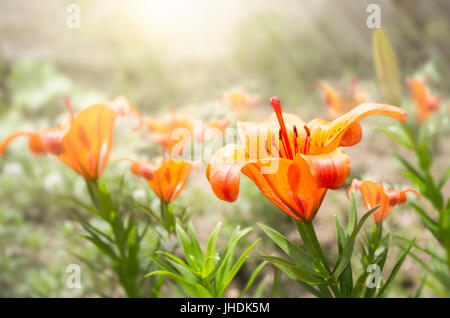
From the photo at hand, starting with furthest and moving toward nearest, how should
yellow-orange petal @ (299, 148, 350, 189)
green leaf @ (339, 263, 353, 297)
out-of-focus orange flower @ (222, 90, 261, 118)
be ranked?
1. out-of-focus orange flower @ (222, 90, 261, 118)
2. green leaf @ (339, 263, 353, 297)
3. yellow-orange petal @ (299, 148, 350, 189)

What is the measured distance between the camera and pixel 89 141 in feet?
1.72

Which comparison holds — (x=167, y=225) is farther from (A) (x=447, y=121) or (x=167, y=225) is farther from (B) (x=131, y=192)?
(A) (x=447, y=121)

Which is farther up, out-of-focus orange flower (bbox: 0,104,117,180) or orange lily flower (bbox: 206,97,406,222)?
out-of-focus orange flower (bbox: 0,104,117,180)

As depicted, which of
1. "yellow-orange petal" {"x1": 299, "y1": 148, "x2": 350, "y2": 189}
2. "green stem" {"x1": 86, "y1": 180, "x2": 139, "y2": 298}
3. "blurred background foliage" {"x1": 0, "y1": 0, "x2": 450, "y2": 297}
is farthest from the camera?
"blurred background foliage" {"x1": 0, "y1": 0, "x2": 450, "y2": 297}

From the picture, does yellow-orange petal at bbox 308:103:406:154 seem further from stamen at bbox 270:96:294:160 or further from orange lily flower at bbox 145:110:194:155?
orange lily flower at bbox 145:110:194:155

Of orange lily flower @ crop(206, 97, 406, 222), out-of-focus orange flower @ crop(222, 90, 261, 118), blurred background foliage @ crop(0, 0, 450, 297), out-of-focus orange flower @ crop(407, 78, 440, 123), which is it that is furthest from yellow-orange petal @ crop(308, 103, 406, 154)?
blurred background foliage @ crop(0, 0, 450, 297)

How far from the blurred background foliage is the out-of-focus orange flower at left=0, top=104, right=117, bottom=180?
0.76m

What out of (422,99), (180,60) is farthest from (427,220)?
(180,60)

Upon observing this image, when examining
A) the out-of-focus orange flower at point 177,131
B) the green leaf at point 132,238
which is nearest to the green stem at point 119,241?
the green leaf at point 132,238

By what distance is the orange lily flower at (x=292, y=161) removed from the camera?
1.04 ft

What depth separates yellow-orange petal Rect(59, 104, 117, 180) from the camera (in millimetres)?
508

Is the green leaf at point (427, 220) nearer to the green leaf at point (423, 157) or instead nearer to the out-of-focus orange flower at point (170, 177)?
the green leaf at point (423, 157)

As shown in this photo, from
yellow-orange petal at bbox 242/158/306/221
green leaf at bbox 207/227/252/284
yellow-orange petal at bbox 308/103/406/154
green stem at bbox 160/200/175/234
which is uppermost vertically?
yellow-orange petal at bbox 308/103/406/154

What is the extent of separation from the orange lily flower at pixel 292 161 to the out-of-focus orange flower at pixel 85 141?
0.66ft
